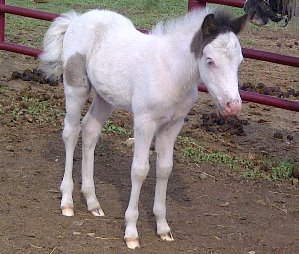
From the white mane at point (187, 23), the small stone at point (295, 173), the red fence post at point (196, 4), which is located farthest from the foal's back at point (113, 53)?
the small stone at point (295, 173)

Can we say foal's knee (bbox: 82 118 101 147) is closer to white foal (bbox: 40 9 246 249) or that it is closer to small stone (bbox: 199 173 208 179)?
white foal (bbox: 40 9 246 249)

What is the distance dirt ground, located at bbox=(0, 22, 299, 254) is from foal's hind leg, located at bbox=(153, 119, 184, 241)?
9 cm

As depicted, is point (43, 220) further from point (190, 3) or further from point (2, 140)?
point (190, 3)

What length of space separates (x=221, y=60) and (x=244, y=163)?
7.30 ft

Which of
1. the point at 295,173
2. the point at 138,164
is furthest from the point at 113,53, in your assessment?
the point at 295,173

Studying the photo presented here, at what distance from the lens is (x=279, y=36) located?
11.2 metres

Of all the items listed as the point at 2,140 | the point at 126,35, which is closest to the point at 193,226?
the point at 126,35

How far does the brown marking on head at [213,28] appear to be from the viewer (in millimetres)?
3621

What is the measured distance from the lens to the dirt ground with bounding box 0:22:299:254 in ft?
13.6

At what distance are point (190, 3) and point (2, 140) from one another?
1.87 metres

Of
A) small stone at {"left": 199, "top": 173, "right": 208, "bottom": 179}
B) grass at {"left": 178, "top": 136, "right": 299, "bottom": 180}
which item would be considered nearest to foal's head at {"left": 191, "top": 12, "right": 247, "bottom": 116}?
small stone at {"left": 199, "top": 173, "right": 208, "bottom": 179}

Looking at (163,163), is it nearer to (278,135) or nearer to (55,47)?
(55,47)

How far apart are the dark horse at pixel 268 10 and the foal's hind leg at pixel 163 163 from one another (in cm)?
88

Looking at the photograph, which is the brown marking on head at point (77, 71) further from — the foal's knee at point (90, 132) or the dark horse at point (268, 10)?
the dark horse at point (268, 10)
